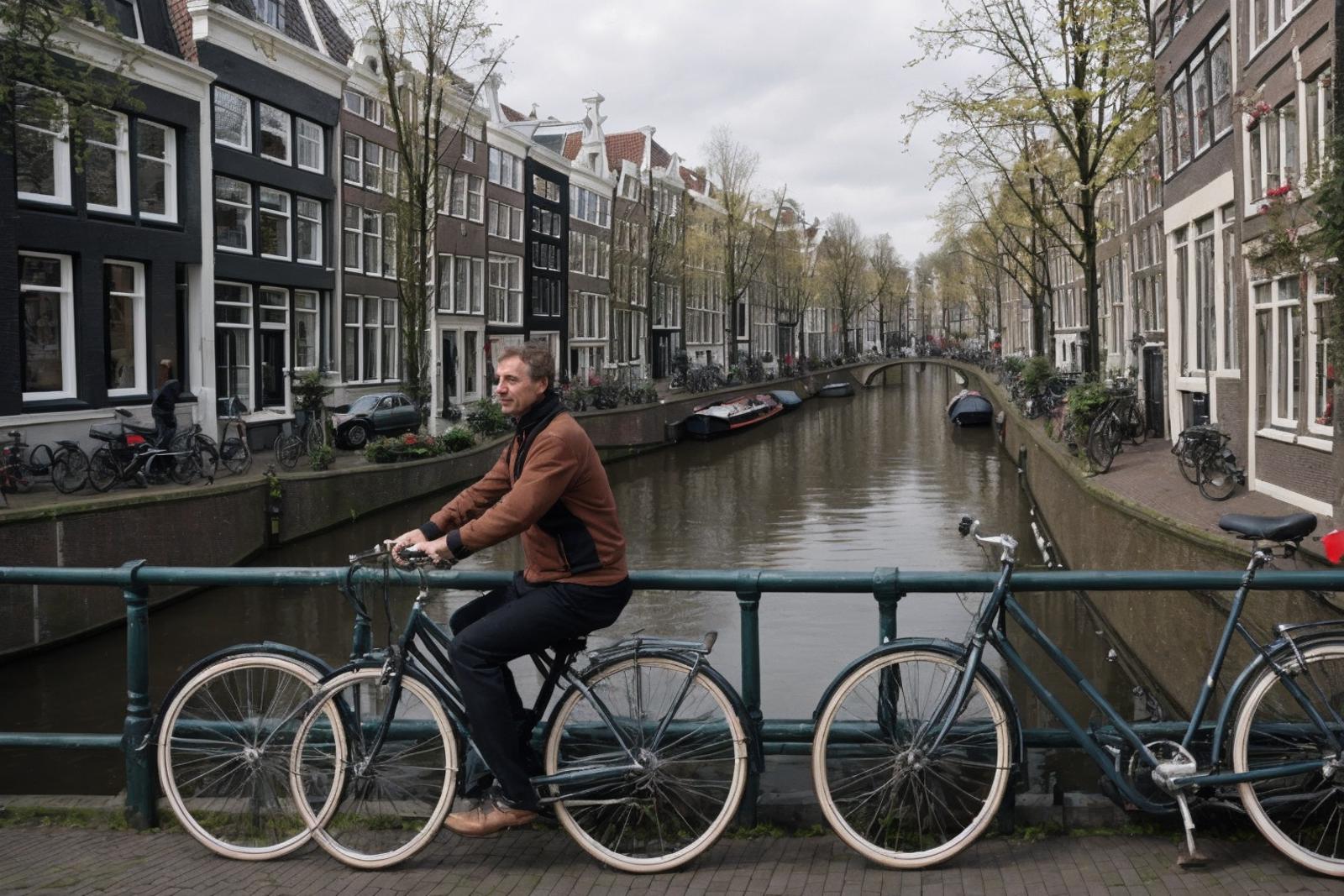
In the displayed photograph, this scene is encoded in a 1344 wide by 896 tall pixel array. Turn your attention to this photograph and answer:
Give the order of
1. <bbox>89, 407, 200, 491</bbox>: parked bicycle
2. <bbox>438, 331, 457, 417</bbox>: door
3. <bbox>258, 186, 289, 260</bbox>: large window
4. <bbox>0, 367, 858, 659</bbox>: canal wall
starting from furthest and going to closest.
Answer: <bbox>438, 331, 457, 417</bbox>: door → <bbox>258, 186, 289, 260</bbox>: large window → <bbox>89, 407, 200, 491</bbox>: parked bicycle → <bbox>0, 367, 858, 659</bbox>: canal wall

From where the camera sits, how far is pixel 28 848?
412 centimetres

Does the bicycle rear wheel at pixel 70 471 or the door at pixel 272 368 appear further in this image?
the door at pixel 272 368

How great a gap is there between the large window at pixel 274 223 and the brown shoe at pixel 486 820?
80.0ft

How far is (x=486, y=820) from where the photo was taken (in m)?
3.96

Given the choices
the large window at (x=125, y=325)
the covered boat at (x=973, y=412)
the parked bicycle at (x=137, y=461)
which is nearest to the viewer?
the parked bicycle at (x=137, y=461)

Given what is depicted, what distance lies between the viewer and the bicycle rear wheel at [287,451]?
Answer: 67.2ft

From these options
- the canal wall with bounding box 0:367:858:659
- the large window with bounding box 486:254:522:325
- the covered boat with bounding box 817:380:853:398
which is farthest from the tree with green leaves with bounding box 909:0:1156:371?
the covered boat with bounding box 817:380:853:398

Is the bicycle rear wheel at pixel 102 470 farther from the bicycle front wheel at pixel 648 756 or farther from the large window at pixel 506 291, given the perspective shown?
the large window at pixel 506 291

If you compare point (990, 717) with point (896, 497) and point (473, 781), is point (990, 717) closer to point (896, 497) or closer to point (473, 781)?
point (473, 781)

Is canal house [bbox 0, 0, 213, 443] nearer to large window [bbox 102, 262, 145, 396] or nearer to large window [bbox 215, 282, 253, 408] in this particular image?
large window [bbox 102, 262, 145, 396]

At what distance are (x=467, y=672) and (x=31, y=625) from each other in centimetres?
1003

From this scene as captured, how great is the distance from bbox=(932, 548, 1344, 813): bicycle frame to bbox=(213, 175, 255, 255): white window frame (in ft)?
76.8

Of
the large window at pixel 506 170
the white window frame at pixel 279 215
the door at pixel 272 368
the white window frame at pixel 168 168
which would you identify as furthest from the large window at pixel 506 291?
the white window frame at pixel 168 168

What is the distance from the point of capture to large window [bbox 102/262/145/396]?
20.4 metres
